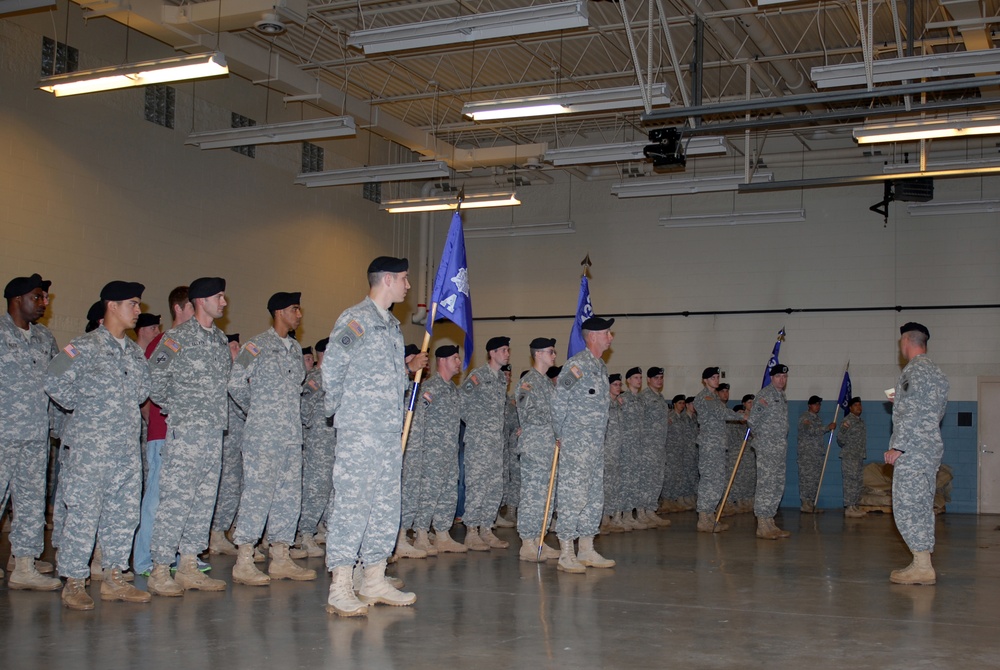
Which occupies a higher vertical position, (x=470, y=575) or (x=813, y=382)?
Answer: (x=813, y=382)

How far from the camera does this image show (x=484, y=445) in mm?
8102

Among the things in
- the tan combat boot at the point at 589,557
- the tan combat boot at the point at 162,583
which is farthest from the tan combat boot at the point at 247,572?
the tan combat boot at the point at 589,557

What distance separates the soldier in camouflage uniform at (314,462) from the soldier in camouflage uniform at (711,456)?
14.3ft

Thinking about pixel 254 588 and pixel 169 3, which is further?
pixel 169 3

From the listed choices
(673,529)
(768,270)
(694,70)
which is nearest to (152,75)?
(694,70)

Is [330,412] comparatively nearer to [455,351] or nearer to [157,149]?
[455,351]

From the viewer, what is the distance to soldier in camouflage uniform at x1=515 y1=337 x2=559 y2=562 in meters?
7.27

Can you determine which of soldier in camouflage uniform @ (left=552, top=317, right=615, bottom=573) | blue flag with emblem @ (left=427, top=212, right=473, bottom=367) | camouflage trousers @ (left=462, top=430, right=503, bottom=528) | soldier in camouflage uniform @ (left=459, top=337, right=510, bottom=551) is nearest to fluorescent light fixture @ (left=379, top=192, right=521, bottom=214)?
soldier in camouflage uniform @ (left=459, top=337, right=510, bottom=551)

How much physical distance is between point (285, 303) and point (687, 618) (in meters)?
3.07

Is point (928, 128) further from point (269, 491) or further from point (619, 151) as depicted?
point (269, 491)

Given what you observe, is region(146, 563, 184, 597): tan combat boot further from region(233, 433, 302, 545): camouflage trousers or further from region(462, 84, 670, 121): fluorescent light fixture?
region(462, 84, 670, 121): fluorescent light fixture

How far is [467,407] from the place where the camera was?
324 inches

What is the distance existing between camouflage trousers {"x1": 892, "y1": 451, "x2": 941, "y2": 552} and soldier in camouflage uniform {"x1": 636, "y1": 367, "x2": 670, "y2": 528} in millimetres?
4321

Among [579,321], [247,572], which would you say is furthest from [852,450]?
[247,572]
